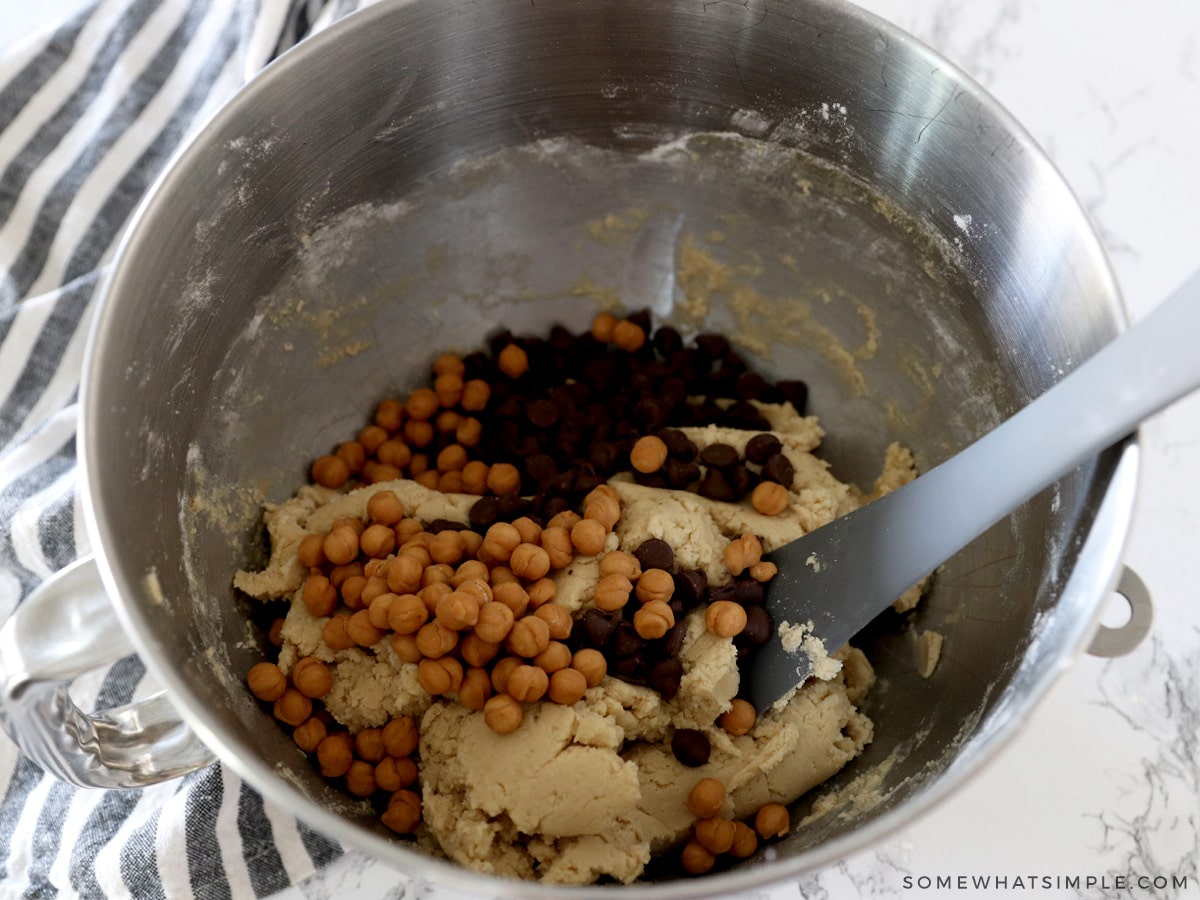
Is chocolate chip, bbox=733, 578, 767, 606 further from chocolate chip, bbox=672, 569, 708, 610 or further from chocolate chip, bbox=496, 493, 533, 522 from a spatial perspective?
chocolate chip, bbox=496, 493, 533, 522

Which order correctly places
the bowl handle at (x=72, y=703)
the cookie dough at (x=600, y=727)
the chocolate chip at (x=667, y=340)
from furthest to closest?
the chocolate chip at (x=667, y=340), the cookie dough at (x=600, y=727), the bowl handle at (x=72, y=703)

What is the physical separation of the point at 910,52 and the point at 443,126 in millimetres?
840

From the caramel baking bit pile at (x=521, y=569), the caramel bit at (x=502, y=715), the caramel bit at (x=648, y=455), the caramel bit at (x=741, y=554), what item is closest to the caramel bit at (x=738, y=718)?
the caramel baking bit pile at (x=521, y=569)

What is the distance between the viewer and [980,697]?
1656mm

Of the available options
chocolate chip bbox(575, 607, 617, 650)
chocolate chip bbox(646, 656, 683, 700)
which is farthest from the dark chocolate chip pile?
chocolate chip bbox(646, 656, 683, 700)

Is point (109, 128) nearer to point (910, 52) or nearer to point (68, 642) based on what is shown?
point (68, 642)

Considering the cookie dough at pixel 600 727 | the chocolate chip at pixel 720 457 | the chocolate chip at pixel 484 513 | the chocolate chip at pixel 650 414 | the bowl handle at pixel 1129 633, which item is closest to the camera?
the bowl handle at pixel 1129 633

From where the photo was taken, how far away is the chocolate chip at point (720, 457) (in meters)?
2.03

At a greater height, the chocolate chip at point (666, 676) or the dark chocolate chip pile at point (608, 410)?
the dark chocolate chip pile at point (608, 410)

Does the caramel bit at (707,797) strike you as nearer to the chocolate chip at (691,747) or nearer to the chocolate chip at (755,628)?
the chocolate chip at (691,747)

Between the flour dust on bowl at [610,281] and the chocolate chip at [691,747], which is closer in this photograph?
the flour dust on bowl at [610,281]

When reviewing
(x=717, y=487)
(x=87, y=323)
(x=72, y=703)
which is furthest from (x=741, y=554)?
(x=87, y=323)

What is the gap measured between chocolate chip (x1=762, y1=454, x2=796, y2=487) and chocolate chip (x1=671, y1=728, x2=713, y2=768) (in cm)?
51

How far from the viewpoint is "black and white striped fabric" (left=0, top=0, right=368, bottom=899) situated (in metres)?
1.79
